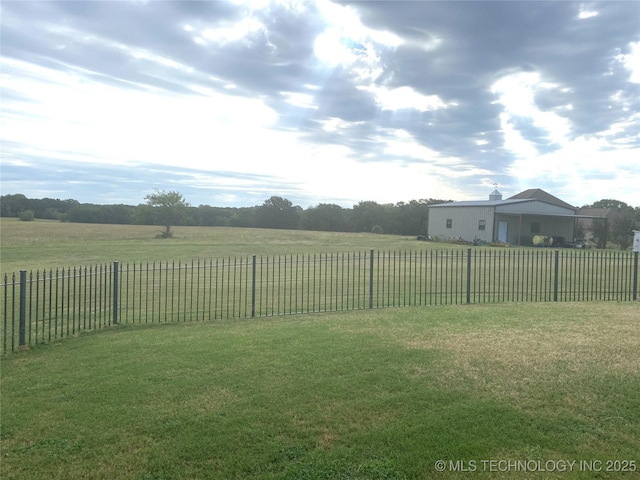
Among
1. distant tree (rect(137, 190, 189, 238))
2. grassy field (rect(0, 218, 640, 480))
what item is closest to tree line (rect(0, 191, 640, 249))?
distant tree (rect(137, 190, 189, 238))

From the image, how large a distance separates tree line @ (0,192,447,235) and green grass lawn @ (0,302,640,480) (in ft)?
168

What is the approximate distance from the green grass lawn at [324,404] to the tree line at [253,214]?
2018 inches

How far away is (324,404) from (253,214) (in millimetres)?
87375

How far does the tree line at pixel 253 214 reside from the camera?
61.5 metres

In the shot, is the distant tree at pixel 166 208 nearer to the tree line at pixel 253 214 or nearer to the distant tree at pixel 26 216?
the tree line at pixel 253 214

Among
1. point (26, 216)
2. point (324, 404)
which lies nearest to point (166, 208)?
point (26, 216)

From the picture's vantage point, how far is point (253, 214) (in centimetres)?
9100

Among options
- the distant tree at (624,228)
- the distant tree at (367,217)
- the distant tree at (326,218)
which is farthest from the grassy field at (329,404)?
the distant tree at (326,218)

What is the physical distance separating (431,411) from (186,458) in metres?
2.25

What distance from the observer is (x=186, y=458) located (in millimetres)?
3842

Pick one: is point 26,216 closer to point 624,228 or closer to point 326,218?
point 326,218

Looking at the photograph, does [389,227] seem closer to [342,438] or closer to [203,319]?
[203,319]

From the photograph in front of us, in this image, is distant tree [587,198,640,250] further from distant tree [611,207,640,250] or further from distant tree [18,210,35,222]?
distant tree [18,210,35,222]

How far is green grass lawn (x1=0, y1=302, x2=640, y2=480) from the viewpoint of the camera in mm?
3764
